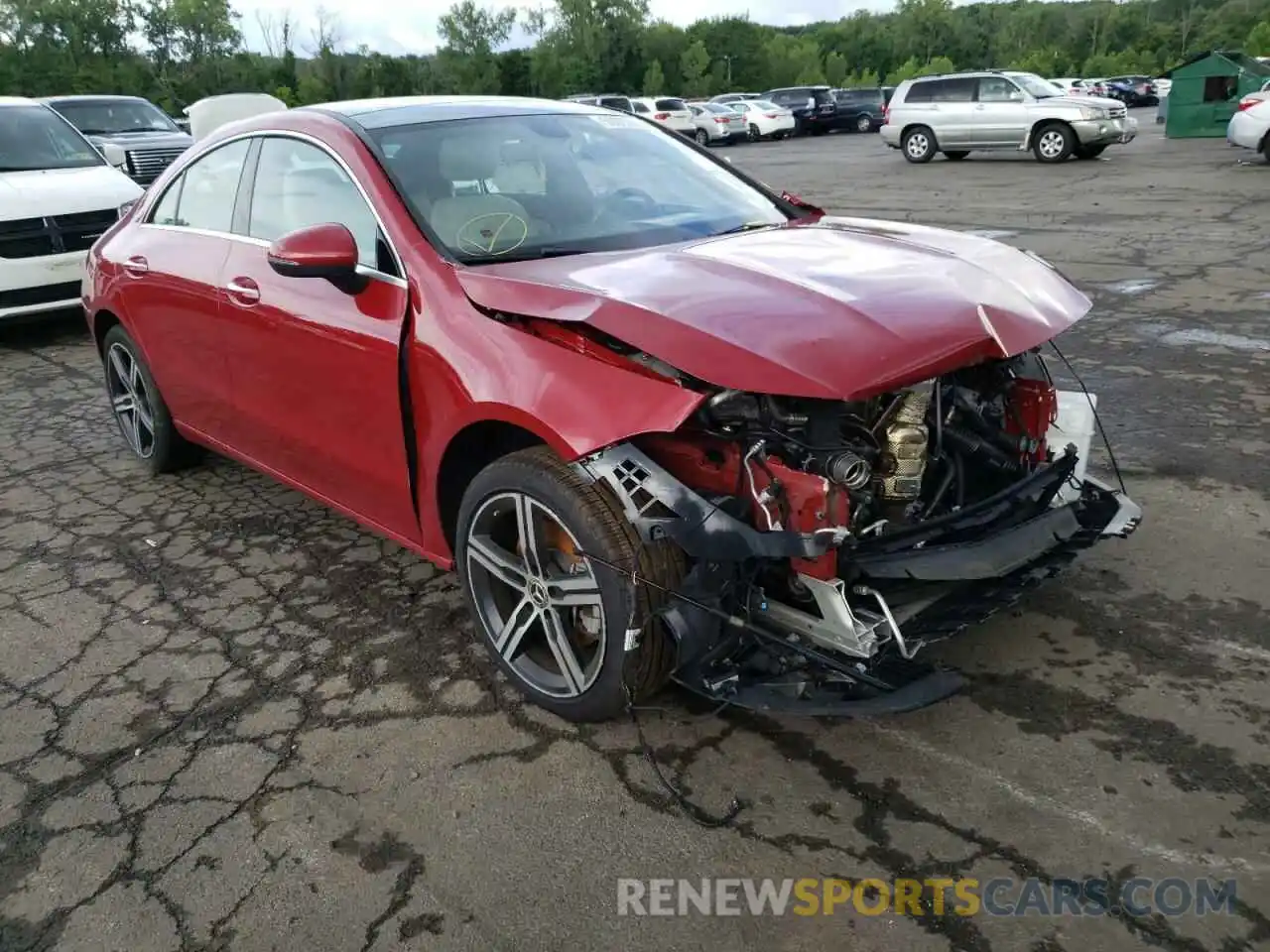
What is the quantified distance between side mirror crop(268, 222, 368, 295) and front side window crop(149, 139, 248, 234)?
3.76 ft

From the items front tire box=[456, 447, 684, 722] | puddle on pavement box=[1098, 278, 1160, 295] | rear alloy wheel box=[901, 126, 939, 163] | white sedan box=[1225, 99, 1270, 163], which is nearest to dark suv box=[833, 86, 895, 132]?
rear alloy wheel box=[901, 126, 939, 163]

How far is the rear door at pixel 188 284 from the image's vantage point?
4145 mm

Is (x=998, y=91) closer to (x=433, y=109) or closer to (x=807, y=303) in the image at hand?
(x=433, y=109)

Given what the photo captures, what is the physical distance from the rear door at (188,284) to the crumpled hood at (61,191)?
354 cm

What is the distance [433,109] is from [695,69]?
67719 millimetres

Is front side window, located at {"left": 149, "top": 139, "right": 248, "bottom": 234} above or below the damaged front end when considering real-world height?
above

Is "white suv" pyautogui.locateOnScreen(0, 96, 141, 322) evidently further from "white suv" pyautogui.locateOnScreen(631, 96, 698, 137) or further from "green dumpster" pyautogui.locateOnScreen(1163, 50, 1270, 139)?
"white suv" pyautogui.locateOnScreen(631, 96, 698, 137)

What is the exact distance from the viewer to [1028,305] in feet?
9.52

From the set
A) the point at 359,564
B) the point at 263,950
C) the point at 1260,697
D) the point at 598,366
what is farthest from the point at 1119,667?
the point at 359,564

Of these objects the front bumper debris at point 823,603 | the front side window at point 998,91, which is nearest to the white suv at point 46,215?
the front bumper debris at point 823,603

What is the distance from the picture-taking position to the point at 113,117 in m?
14.2

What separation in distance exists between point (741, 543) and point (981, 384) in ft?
3.86

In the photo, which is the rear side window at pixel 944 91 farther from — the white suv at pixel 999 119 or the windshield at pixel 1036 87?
the windshield at pixel 1036 87

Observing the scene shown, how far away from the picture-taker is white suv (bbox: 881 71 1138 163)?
1973 centimetres
